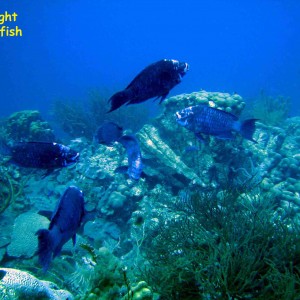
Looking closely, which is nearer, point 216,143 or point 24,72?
point 216,143

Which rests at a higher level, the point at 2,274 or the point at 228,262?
the point at 228,262

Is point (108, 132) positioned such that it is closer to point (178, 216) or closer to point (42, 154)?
point (42, 154)

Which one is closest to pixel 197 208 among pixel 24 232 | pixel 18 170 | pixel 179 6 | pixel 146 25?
pixel 24 232

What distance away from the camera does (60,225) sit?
2.41 m

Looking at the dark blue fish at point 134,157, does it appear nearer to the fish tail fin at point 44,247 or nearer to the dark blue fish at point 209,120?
the dark blue fish at point 209,120

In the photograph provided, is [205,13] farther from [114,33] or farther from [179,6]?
[114,33]

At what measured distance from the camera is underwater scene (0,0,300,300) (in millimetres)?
2664

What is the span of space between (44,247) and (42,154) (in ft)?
3.25

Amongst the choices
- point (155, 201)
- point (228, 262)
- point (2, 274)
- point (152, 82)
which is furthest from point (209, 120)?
point (2, 274)

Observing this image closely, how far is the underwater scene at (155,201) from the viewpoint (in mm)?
2664

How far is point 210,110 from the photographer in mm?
4066

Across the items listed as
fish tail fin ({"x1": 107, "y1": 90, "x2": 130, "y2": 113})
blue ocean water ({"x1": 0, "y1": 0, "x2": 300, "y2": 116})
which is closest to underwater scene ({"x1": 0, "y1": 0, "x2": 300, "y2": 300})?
fish tail fin ({"x1": 107, "y1": 90, "x2": 130, "y2": 113})

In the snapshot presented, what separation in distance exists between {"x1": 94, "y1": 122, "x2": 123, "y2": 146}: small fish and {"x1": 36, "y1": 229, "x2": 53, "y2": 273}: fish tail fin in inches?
77.8

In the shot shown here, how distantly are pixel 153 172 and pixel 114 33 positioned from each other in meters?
176
